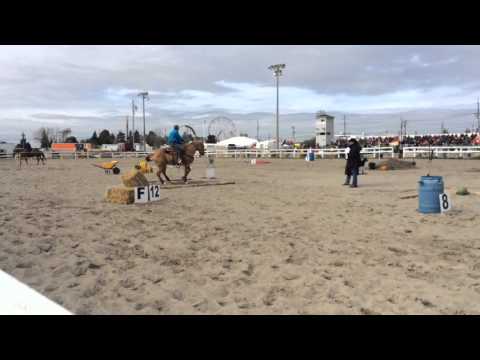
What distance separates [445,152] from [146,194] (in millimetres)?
34292

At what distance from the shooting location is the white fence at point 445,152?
3538cm

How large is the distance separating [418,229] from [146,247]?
481cm

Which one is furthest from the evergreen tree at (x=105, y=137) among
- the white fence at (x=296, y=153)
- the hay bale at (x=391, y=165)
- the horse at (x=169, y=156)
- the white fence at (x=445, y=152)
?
the horse at (x=169, y=156)

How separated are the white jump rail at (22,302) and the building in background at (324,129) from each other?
3005 inches

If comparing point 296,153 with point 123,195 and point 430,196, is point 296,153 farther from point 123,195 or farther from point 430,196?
point 430,196

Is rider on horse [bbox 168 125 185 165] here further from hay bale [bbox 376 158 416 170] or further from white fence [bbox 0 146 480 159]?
white fence [bbox 0 146 480 159]

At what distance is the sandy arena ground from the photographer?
12.6ft

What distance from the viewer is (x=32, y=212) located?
338 inches

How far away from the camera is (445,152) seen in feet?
119

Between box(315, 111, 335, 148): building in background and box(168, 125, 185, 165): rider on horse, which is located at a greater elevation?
box(315, 111, 335, 148): building in background

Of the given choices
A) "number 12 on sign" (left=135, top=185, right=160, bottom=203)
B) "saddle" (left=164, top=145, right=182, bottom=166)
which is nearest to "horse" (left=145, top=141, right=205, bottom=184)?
"saddle" (left=164, top=145, right=182, bottom=166)

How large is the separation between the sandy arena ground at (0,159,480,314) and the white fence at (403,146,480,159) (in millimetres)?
30515

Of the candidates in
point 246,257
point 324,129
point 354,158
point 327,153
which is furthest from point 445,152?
point 324,129
